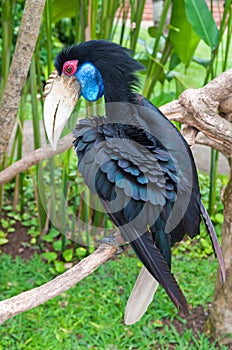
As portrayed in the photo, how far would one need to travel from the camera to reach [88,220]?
7.96ft

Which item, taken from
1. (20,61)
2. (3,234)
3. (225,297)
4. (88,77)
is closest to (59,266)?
(3,234)

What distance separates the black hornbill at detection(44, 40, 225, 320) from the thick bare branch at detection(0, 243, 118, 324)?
0.12 meters

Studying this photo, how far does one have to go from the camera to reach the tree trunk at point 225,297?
1763mm

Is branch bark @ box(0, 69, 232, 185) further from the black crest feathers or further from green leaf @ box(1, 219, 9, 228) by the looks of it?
green leaf @ box(1, 219, 9, 228)

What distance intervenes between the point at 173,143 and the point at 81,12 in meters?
0.82

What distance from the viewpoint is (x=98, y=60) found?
1383 mm

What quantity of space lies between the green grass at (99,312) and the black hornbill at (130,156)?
0.65m

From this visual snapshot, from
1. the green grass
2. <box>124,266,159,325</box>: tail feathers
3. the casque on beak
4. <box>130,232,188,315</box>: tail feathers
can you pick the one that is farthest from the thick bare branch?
the green grass

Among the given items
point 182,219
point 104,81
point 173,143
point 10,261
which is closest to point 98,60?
point 104,81

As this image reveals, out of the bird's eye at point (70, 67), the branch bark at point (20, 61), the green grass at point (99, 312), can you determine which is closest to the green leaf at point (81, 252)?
the green grass at point (99, 312)

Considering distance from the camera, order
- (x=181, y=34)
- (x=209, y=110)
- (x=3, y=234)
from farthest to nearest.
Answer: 1. (x=3, y=234)
2. (x=181, y=34)
3. (x=209, y=110)

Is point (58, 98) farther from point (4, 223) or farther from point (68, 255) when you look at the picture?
point (4, 223)

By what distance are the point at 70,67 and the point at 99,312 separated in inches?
41.8

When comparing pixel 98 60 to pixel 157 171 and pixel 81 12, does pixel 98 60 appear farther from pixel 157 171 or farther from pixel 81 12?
pixel 81 12
